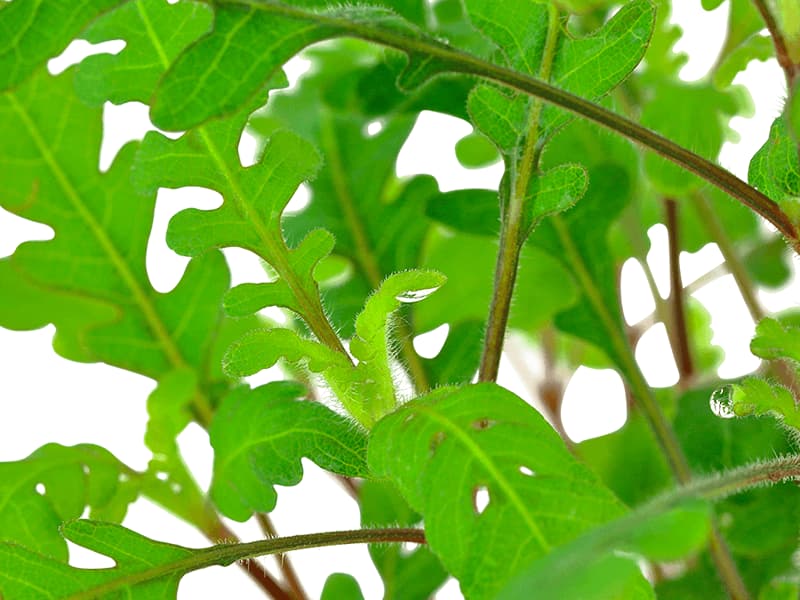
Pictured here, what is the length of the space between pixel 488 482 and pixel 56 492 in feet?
1.05

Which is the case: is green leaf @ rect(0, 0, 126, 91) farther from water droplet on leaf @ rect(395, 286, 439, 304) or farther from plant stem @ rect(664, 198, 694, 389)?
plant stem @ rect(664, 198, 694, 389)

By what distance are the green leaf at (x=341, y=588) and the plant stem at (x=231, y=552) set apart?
0.54 feet

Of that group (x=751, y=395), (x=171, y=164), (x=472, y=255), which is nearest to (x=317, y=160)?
(x=171, y=164)

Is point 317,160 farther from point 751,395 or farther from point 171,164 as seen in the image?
point 751,395

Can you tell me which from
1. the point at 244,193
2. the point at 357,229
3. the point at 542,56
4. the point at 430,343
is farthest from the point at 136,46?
the point at 430,343

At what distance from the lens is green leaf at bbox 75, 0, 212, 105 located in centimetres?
48

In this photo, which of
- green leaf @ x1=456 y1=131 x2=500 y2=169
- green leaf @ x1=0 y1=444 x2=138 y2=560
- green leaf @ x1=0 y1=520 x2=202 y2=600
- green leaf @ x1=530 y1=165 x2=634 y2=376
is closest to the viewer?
green leaf @ x1=0 y1=520 x2=202 y2=600

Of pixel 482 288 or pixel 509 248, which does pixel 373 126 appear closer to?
pixel 482 288

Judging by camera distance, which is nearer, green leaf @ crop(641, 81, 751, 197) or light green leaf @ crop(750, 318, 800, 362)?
light green leaf @ crop(750, 318, 800, 362)

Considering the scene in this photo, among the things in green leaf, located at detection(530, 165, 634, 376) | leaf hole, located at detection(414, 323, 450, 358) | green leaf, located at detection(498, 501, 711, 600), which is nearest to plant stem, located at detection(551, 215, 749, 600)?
green leaf, located at detection(530, 165, 634, 376)

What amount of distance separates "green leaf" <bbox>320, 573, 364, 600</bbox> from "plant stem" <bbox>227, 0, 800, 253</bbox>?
330 mm

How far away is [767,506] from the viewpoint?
65cm

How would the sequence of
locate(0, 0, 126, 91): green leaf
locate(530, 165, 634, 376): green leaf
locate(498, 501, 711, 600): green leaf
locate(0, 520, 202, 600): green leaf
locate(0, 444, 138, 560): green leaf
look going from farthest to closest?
1. locate(530, 165, 634, 376): green leaf
2. locate(0, 444, 138, 560): green leaf
3. locate(0, 520, 202, 600): green leaf
4. locate(0, 0, 126, 91): green leaf
5. locate(498, 501, 711, 600): green leaf

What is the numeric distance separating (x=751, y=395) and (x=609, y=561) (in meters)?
0.18
